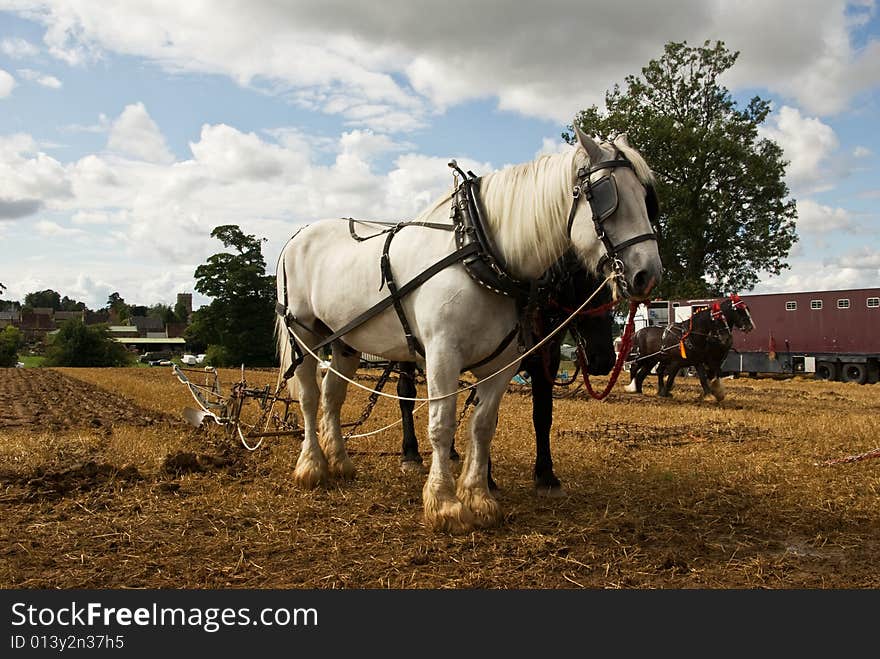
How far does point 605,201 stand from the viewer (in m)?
3.66

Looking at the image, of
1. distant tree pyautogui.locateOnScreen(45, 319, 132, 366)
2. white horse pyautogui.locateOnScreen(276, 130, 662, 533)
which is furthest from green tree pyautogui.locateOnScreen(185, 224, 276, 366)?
white horse pyautogui.locateOnScreen(276, 130, 662, 533)

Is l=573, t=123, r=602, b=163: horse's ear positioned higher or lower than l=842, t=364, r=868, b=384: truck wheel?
higher

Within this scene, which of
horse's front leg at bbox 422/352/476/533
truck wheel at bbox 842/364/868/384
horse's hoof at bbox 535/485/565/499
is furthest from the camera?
truck wheel at bbox 842/364/868/384

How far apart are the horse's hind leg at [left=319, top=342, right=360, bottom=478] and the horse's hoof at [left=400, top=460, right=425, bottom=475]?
566mm

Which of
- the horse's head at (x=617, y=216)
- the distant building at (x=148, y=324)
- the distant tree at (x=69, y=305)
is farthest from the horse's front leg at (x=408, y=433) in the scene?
the distant tree at (x=69, y=305)

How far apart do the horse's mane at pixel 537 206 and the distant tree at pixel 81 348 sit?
148 feet

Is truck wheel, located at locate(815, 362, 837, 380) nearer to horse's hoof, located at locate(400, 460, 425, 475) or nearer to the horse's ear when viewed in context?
horse's hoof, located at locate(400, 460, 425, 475)

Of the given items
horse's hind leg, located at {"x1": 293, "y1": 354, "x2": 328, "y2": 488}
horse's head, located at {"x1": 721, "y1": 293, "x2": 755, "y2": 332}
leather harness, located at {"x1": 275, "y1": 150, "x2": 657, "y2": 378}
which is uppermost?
horse's head, located at {"x1": 721, "y1": 293, "x2": 755, "y2": 332}

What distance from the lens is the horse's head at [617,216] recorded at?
356 centimetres

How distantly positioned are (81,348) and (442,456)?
45288mm

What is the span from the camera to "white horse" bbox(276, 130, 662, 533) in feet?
12.0

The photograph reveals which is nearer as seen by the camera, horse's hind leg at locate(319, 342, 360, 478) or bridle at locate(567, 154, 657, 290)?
bridle at locate(567, 154, 657, 290)

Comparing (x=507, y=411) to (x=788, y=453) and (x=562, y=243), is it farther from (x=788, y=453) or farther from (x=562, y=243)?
(x=562, y=243)

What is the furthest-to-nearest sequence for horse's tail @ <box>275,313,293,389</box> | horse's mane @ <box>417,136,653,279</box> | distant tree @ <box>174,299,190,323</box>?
distant tree @ <box>174,299,190,323</box>, horse's tail @ <box>275,313,293,389</box>, horse's mane @ <box>417,136,653,279</box>
